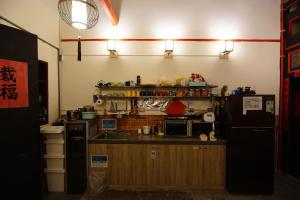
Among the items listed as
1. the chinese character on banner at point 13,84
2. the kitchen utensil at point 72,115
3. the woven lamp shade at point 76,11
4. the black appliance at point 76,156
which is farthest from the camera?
the kitchen utensil at point 72,115

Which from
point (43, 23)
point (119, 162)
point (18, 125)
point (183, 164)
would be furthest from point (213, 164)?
point (43, 23)

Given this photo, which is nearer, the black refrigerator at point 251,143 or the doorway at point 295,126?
the black refrigerator at point 251,143

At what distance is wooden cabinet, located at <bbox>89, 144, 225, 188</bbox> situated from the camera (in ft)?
9.79

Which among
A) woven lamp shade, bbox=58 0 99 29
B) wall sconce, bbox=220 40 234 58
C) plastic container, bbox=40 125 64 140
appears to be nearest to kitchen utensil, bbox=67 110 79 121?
plastic container, bbox=40 125 64 140

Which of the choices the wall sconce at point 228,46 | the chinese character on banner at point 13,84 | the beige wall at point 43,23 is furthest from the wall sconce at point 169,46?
the chinese character on banner at point 13,84

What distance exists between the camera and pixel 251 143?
2.84 m

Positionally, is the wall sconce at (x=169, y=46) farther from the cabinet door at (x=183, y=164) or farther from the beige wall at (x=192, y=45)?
the cabinet door at (x=183, y=164)

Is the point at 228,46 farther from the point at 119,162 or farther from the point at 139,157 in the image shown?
the point at 119,162

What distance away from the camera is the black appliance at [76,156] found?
2.90 meters

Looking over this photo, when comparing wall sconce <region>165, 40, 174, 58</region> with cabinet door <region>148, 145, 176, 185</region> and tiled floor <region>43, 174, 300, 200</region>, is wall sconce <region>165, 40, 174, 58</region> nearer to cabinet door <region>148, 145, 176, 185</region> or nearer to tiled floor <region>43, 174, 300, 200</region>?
cabinet door <region>148, 145, 176, 185</region>

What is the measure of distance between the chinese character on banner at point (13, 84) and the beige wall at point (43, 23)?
0.79 meters

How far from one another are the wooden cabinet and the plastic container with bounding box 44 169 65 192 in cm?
51

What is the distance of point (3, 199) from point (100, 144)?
1345 mm

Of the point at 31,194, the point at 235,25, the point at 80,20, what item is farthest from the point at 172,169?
the point at 235,25
